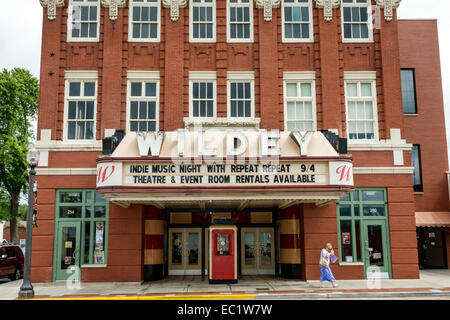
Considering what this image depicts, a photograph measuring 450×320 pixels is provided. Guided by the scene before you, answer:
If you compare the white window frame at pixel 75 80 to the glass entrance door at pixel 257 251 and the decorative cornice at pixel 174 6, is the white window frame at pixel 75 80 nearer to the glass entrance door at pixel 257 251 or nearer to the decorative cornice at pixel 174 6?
the decorative cornice at pixel 174 6

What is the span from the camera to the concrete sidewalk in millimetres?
15055

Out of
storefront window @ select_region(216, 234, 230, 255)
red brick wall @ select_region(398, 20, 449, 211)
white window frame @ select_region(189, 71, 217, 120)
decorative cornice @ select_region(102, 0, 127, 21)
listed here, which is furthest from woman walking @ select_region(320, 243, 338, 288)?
decorative cornice @ select_region(102, 0, 127, 21)

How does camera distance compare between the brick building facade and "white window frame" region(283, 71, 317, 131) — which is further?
"white window frame" region(283, 71, 317, 131)

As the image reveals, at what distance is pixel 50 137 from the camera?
754 inches

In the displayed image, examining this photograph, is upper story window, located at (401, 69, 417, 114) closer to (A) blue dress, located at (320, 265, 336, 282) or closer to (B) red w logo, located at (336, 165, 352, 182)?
(B) red w logo, located at (336, 165, 352, 182)

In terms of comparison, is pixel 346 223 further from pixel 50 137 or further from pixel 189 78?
pixel 50 137

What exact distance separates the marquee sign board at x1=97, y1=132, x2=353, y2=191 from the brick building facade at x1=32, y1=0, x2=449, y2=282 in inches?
114

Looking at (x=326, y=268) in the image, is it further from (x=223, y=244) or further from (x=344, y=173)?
(x=223, y=244)

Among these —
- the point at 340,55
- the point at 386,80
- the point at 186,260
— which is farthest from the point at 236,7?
the point at 186,260

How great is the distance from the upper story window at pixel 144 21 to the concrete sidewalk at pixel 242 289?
11028 mm

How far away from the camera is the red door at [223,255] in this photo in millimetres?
17672

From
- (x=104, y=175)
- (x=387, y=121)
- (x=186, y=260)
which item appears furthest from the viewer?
(x=186, y=260)

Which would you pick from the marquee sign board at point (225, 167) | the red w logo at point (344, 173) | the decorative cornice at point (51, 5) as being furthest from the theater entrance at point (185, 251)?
the decorative cornice at point (51, 5)

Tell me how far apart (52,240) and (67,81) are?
7.11 meters
